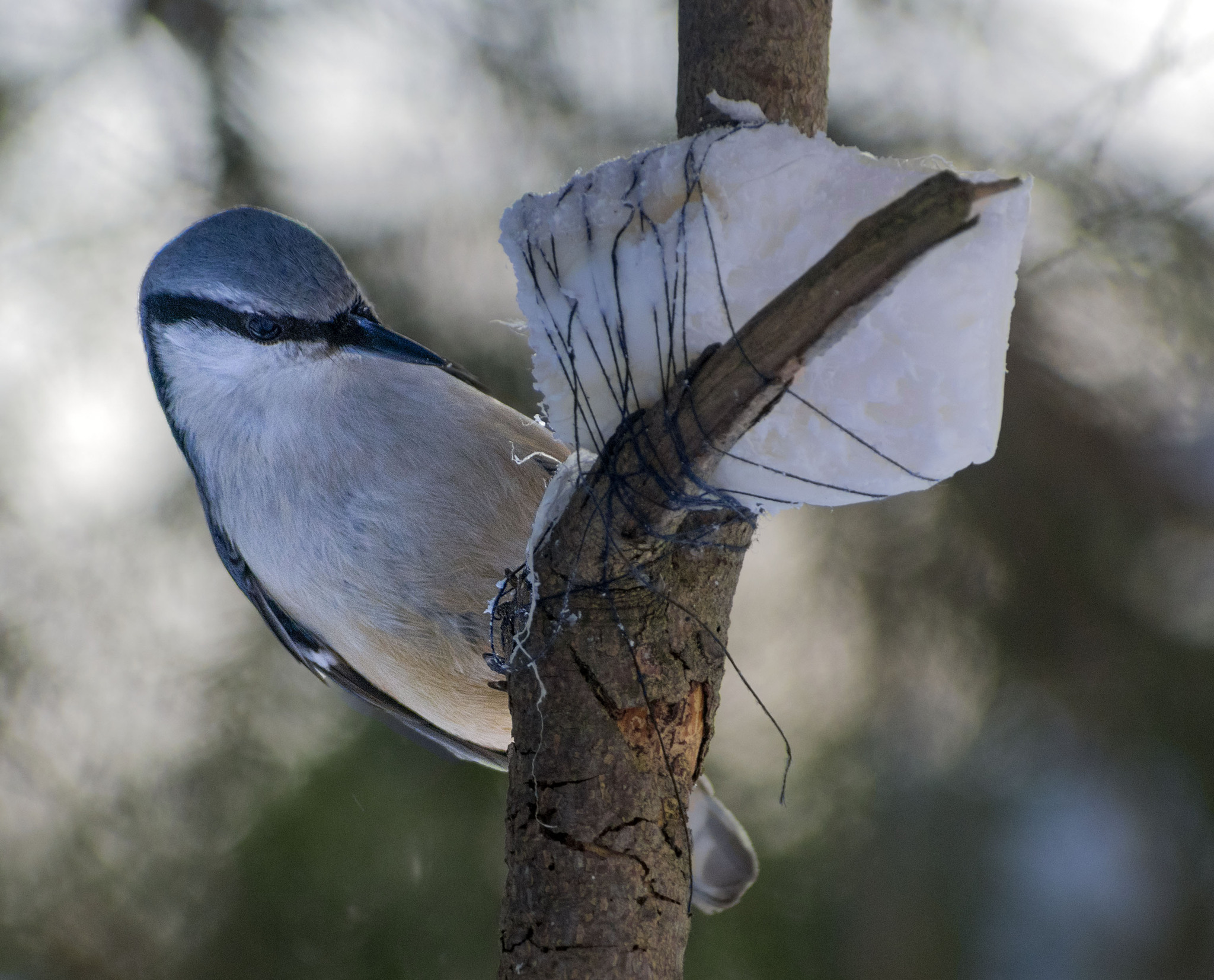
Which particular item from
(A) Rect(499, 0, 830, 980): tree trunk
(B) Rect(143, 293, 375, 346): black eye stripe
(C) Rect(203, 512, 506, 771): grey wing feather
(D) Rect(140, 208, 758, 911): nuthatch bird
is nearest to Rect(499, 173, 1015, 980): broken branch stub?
(A) Rect(499, 0, 830, 980): tree trunk

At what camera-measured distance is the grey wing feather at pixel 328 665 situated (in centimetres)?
113

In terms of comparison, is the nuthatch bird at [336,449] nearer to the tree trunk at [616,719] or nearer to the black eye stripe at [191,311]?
the black eye stripe at [191,311]

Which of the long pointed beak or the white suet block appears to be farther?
the long pointed beak

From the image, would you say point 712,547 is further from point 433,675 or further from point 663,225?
point 433,675

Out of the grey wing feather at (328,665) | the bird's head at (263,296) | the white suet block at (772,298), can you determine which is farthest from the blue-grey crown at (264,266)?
the white suet block at (772,298)

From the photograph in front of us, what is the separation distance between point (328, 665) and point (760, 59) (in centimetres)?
83

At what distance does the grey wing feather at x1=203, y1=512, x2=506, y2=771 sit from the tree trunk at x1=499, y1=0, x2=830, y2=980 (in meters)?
0.54

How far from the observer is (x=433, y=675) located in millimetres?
1037

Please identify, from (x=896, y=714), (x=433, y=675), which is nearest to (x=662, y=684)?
(x=433, y=675)

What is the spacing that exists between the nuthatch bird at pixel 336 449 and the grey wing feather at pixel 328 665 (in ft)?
0.29

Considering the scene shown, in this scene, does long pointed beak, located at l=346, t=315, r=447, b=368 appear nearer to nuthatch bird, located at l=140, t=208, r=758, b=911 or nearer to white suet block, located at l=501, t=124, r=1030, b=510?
nuthatch bird, located at l=140, t=208, r=758, b=911

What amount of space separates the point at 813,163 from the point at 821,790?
3.78ft

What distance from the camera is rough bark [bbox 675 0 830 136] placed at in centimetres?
82

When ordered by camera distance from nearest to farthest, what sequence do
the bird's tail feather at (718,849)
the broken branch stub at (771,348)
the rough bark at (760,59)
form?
the broken branch stub at (771,348) < the rough bark at (760,59) < the bird's tail feather at (718,849)
